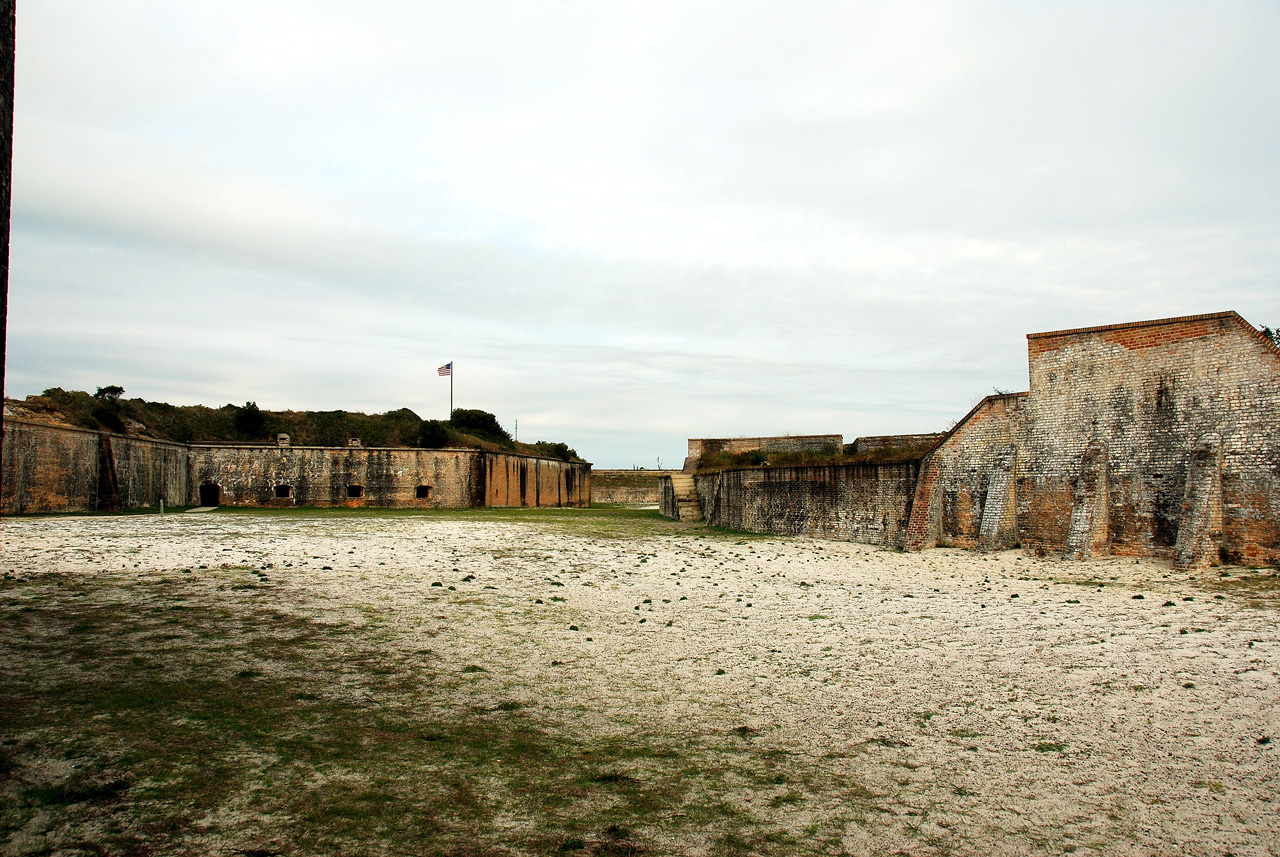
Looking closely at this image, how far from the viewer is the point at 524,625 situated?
8.95 m

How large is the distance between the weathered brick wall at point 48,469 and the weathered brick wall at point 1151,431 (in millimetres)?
26270

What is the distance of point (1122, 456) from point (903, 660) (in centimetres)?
911

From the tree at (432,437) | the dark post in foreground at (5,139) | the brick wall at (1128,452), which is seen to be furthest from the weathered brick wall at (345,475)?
the dark post in foreground at (5,139)

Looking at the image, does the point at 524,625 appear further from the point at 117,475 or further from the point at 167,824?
the point at 117,475

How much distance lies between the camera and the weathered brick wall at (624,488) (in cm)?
5778

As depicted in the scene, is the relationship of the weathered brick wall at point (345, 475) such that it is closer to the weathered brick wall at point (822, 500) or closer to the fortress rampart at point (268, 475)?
the fortress rampart at point (268, 475)

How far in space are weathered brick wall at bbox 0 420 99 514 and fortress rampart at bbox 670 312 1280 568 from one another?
2440 cm

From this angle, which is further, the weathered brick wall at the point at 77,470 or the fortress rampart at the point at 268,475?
the fortress rampart at the point at 268,475

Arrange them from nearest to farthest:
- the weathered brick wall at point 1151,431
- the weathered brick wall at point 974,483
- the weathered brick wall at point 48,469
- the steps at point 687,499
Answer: the weathered brick wall at point 1151,431 < the weathered brick wall at point 974,483 < the weathered brick wall at point 48,469 < the steps at point 687,499

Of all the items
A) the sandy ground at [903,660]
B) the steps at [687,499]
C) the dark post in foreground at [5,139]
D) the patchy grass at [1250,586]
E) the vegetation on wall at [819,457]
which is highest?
the dark post in foreground at [5,139]

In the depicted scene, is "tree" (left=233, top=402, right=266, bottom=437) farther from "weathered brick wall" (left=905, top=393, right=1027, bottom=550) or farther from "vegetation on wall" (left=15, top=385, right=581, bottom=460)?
"weathered brick wall" (left=905, top=393, right=1027, bottom=550)

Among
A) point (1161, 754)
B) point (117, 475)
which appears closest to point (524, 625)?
point (1161, 754)

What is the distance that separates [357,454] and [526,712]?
32.1 metres

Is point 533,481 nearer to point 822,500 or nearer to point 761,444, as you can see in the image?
point 761,444
